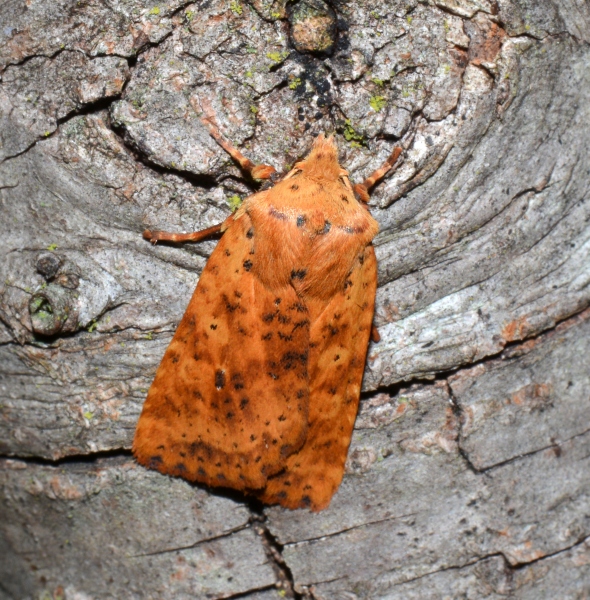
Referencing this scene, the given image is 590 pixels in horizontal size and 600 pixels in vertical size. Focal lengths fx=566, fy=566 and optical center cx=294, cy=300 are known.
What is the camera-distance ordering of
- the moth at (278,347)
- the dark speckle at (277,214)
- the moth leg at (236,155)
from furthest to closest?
the dark speckle at (277,214) → the moth at (278,347) → the moth leg at (236,155)

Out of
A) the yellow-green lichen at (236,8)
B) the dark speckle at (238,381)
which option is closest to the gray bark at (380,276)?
the yellow-green lichen at (236,8)

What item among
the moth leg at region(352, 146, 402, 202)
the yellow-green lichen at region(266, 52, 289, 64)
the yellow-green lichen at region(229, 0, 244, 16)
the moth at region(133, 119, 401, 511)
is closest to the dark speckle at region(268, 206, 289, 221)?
the moth at region(133, 119, 401, 511)

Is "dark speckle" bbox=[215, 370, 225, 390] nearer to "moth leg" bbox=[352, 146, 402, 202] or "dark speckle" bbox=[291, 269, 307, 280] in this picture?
"dark speckle" bbox=[291, 269, 307, 280]

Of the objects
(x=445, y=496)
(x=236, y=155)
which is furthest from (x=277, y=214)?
(x=445, y=496)

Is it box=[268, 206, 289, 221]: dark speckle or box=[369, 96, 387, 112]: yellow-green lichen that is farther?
box=[268, 206, 289, 221]: dark speckle

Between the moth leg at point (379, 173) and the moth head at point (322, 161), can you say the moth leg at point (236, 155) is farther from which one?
the moth leg at point (379, 173)

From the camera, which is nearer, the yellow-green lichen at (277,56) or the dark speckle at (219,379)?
the yellow-green lichen at (277,56)

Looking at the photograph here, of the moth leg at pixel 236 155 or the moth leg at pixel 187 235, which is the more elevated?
the moth leg at pixel 236 155

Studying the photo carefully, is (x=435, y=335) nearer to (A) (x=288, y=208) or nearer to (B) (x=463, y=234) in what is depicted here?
(B) (x=463, y=234)
